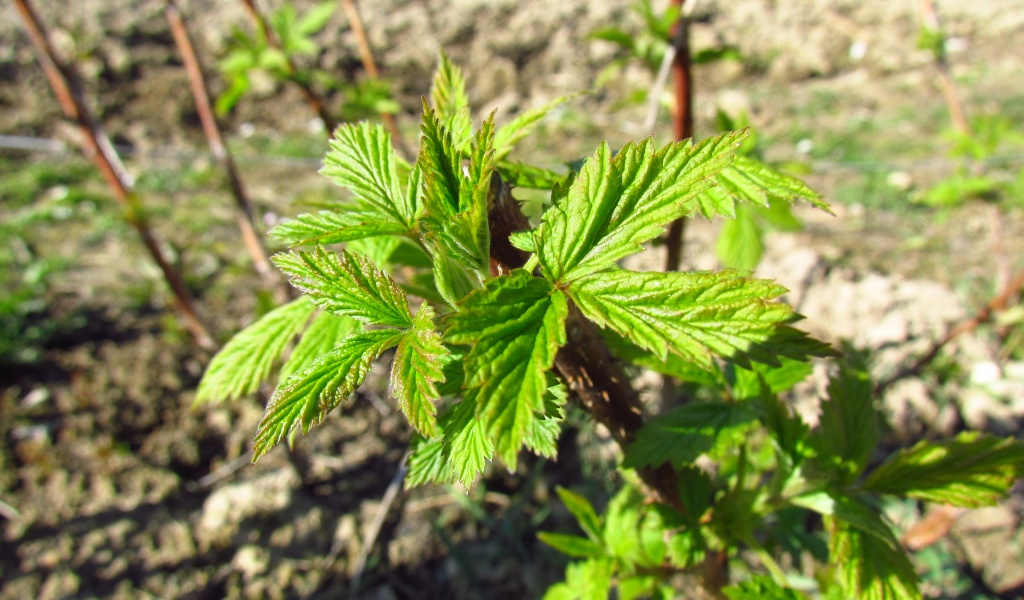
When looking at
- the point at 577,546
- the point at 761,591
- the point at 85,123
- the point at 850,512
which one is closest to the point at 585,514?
the point at 577,546

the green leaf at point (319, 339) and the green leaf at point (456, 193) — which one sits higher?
the green leaf at point (456, 193)

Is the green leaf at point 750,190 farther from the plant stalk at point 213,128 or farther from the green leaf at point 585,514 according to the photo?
the plant stalk at point 213,128

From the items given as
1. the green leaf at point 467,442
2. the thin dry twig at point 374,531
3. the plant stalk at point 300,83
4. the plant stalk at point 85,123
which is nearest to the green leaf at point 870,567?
the green leaf at point 467,442

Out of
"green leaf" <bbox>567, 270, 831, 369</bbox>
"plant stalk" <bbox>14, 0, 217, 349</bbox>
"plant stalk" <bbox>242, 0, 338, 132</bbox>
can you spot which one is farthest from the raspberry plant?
"plant stalk" <bbox>14, 0, 217, 349</bbox>

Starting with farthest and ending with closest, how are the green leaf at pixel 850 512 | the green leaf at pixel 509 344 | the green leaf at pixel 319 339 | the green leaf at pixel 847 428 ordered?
the green leaf at pixel 847 428, the green leaf at pixel 850 512, the green leaf at pixel 319 339, the green leaf at pixel 509 344

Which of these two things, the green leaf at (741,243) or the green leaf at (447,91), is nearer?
the green leaf at (447,91)

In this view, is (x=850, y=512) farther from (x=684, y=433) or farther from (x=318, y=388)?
(x=318, y=388)

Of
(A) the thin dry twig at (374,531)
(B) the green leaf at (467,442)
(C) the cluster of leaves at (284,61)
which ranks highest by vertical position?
(C) the cluster of leaves at (284,61)
